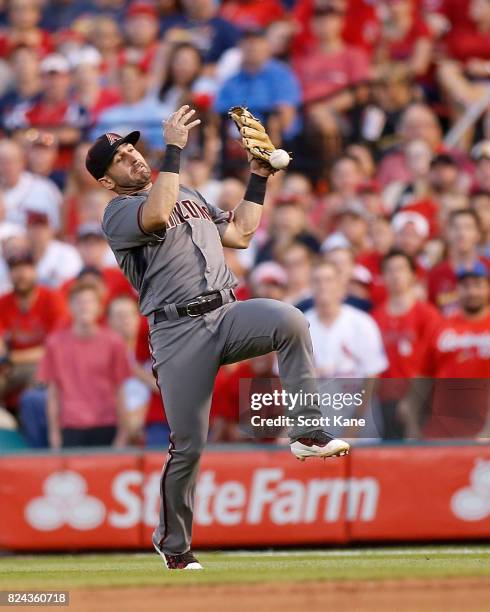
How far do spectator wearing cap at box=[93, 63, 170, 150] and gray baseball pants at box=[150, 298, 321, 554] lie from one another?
639cm

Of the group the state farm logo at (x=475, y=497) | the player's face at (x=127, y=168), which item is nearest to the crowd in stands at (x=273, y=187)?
the state farm logo at (x=475, y=497)

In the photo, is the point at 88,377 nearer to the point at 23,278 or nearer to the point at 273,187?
the point at 23,278

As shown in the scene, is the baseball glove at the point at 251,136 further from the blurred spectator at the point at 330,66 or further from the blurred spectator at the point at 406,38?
the blurred spectator at the point at 406,38

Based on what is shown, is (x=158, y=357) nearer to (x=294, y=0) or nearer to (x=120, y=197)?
(x=120, y=197)

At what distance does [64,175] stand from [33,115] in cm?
118

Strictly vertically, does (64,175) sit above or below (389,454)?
above

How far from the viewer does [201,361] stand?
696 centimetres

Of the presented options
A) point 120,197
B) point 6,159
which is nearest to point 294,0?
point 6,159

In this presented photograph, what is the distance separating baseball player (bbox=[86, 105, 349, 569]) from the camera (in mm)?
6855

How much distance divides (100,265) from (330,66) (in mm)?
3468

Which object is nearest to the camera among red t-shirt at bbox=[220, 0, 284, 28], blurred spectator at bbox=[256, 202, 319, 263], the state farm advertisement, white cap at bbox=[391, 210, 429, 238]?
the state farm advertisement

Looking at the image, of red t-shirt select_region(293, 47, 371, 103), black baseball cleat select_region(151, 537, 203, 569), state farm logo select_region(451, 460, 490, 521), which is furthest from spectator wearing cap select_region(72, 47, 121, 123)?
black baseball cleat select_region(151, 537, 203, 569)

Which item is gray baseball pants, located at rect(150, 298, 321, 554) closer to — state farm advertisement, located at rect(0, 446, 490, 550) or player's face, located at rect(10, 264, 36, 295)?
state farm advertisement, located at rect(0, 446, 490, 550)

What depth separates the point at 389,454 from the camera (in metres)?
9.52
